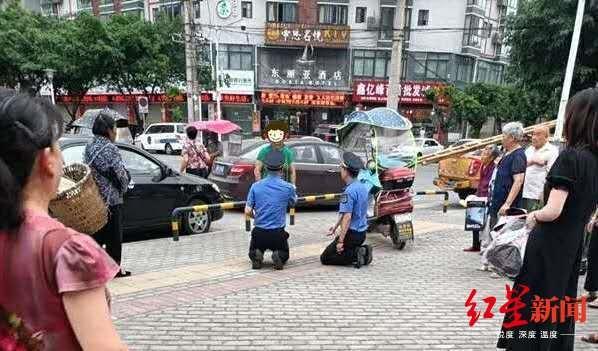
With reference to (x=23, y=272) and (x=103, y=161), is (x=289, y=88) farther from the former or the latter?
(x=23, y=272)

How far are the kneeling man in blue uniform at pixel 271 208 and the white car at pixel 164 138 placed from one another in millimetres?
21452

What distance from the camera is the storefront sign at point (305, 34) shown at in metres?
32.7

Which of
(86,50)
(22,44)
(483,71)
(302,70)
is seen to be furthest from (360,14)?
(22,44)

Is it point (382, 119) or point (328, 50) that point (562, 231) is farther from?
point (328, 50)

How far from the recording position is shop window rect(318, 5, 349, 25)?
33.0 m

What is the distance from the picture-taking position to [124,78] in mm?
25547

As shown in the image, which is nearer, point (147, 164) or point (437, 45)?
point (147, 164)

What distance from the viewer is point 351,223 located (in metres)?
5.82

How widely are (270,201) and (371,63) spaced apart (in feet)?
97.5

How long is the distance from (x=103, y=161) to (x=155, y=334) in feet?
5.81

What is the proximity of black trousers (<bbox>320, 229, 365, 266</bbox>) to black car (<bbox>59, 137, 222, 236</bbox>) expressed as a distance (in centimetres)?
277

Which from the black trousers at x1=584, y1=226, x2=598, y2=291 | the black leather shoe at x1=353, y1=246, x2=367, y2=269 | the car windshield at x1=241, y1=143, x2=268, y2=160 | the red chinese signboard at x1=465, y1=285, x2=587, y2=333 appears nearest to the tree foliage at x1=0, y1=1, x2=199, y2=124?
the car windshield at x1=241, y1=143, x2=268, y2=160

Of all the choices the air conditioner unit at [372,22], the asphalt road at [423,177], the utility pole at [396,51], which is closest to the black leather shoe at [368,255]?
the utility pole at [396,51]

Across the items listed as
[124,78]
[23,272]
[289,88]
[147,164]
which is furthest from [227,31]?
[23,272]
